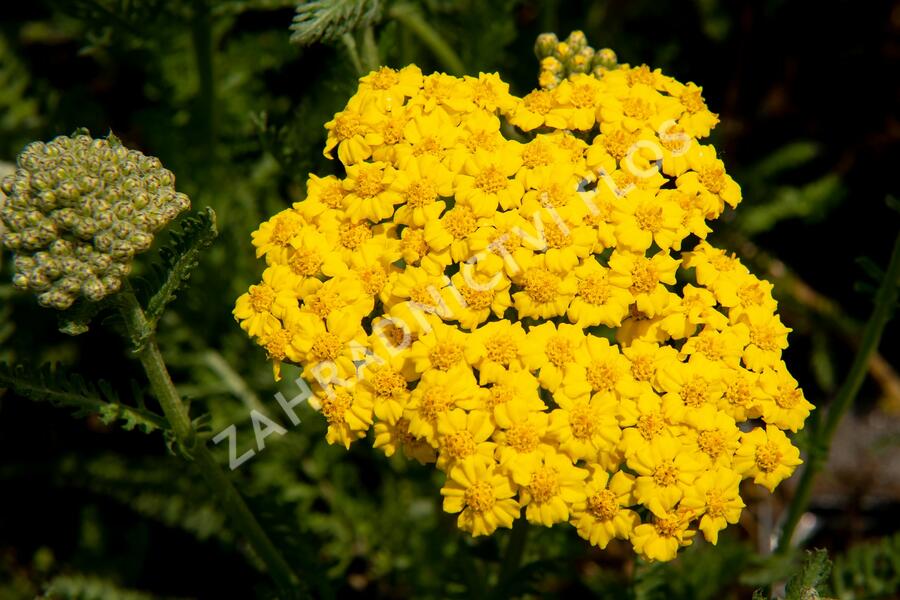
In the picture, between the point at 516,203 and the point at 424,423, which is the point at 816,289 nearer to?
the point at 516,203

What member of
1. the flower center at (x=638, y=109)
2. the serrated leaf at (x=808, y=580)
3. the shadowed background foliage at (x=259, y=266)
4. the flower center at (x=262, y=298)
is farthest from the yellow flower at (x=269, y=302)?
the serrated leaf at (x=808, y=580)

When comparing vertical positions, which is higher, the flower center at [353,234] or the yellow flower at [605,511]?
the flower center at [353,234]

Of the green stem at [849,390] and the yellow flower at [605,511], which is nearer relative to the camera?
the yellow flower at [605,511]

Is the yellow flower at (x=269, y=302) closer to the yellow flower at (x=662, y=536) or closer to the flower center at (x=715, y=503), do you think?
the yellow flower at (x=662, y=536)

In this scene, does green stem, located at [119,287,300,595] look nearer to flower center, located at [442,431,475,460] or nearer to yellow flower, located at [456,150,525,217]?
flower center, located at [442,431,475,460]

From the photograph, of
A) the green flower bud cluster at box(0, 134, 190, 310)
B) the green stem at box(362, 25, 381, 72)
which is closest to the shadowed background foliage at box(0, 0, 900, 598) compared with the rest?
the green stem at box(362, 25, 381, 72)

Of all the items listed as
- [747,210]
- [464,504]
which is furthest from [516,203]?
[747,210]
